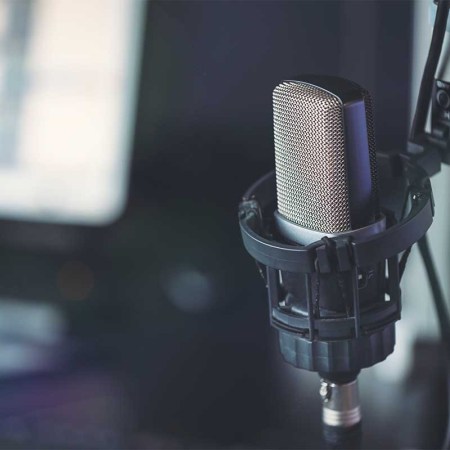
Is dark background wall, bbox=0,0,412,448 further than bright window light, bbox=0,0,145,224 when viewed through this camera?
No

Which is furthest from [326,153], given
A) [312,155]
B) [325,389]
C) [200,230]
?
[200,230]

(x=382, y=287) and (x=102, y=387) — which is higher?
(x=382, y=287)

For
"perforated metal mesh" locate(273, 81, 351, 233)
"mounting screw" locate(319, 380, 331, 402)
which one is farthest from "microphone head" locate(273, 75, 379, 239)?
"mounting screw" locate(319, 380, 331, 402)

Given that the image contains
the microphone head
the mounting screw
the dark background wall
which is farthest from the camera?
the dark background wall

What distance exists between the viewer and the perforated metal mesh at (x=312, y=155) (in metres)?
0.45

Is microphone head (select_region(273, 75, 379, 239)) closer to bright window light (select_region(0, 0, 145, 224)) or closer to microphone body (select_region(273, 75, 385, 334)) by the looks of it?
microphone body (select_region(273, 75, 385, 334))

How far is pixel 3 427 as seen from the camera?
0.95 meters

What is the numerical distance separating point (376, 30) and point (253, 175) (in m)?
0.23

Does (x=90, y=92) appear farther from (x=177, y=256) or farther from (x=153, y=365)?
(x=153, y=365)

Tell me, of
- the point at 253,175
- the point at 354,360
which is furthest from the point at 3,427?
the point at 354,360

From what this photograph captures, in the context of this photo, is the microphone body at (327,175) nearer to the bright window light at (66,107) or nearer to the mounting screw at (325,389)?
the mounting screw at (325,389)

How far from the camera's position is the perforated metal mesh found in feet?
1.49

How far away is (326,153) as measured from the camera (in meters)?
0.46

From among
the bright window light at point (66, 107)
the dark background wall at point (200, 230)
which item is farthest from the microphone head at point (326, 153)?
the bright window light at point (66, 107)
